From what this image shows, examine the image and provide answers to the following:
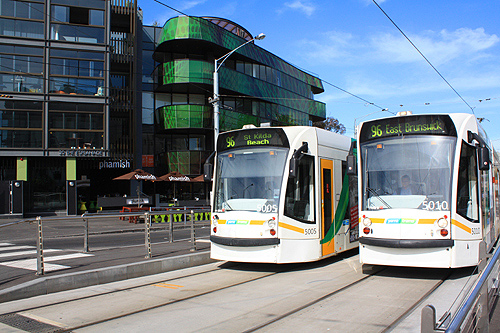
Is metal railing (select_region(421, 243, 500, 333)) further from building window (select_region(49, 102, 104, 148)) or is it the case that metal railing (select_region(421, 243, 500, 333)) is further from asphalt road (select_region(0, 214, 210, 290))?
building window (select_region(49, 102, 104, 148))

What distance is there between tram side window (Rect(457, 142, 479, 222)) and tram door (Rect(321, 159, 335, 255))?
9.57 feet

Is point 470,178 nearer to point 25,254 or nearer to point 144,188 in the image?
point 25,254

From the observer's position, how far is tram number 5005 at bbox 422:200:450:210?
800 centimetres

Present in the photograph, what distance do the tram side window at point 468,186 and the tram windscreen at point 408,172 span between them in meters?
0.24

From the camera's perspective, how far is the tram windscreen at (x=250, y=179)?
9.31 m

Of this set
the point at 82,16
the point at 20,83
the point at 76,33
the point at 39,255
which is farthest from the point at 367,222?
the point at 82,16

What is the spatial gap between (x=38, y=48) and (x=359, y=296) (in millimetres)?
27710

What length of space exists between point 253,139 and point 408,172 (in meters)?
3.32

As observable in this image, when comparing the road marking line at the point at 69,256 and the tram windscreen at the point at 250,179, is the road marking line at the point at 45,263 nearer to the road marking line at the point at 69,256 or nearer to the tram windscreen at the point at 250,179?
the road marking line at the point at 69,256

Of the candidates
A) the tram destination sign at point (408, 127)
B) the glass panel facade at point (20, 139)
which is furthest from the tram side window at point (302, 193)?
the glass panel facade at point (20, 139)

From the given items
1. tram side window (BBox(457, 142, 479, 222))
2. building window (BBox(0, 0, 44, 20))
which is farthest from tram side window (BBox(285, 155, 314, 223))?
building window (BBox(0, 0, 44, 20))

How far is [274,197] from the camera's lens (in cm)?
923

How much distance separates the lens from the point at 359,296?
7258 mm

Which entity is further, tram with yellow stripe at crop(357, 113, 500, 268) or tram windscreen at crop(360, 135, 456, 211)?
tram windscreen at crop(360, 135, 456, 211)
